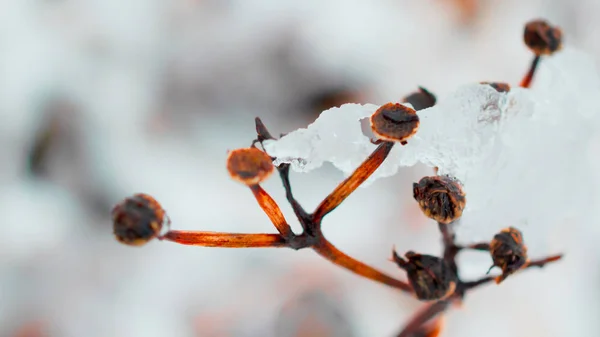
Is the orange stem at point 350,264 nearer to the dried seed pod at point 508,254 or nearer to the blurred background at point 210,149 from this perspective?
the dried seed pod at point 508,254

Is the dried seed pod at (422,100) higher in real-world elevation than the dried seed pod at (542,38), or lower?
lower

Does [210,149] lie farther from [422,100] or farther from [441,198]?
[441,198]

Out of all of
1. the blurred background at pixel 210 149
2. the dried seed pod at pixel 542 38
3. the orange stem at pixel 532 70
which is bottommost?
the blurred background at pixel 210 149

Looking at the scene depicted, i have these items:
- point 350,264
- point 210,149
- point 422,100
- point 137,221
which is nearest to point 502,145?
point 422,100

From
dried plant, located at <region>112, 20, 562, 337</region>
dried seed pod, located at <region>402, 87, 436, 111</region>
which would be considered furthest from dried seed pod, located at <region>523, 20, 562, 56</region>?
dried seed pod, located at <region>402, 87, 436, 111</region>

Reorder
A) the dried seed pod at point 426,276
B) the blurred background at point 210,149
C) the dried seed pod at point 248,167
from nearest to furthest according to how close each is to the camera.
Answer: the dried seed pod at point 248,167 < the dried seed pod at point 426,276 < the blurred background at point 210,149

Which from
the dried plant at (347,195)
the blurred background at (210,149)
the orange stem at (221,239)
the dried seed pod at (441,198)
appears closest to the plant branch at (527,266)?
the dried plant at (347,195)

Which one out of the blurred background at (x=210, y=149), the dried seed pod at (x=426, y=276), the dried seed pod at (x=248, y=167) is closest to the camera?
the dried seed pod at (x=248, y=167)

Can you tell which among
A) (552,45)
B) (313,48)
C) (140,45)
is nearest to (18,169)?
(140,45)

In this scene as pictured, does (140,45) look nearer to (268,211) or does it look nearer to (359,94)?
(359,94)
